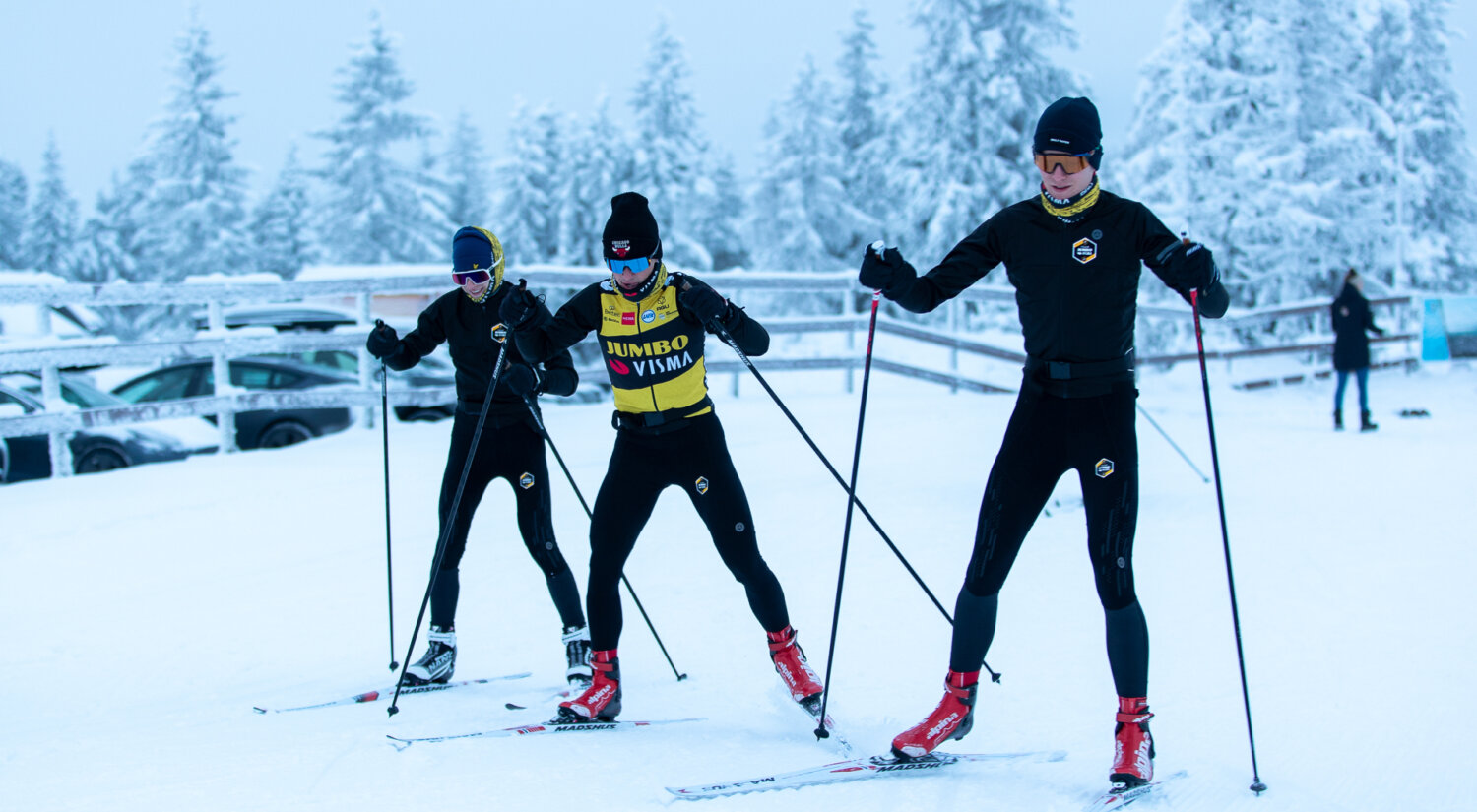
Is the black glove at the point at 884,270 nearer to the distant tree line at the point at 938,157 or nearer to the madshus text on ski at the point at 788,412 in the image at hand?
the madshus text on ski at the point at 788,412

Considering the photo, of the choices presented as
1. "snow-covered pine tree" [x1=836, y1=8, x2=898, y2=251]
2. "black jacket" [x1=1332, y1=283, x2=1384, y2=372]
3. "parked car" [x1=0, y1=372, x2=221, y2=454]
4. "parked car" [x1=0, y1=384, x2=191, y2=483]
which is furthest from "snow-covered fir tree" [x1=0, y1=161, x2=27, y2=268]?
"black jacket" [x1=1332, y1=283, x2=1384, y2=372]

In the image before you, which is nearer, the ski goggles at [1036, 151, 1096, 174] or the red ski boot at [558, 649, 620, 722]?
the ski goggles at [1036, 151, 1096, 174]

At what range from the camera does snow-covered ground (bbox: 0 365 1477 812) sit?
3.09 metres

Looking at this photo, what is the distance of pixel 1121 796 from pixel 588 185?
37051 millimetres

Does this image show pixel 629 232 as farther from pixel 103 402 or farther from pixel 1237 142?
pixel 1237 142

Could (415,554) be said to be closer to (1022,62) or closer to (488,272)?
(488,272)

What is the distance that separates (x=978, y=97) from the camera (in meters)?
26.4

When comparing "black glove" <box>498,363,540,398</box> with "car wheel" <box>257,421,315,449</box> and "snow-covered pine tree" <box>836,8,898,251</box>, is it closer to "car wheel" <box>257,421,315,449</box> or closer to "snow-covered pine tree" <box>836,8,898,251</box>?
"car wheel" <box>257,421,315,449</box>

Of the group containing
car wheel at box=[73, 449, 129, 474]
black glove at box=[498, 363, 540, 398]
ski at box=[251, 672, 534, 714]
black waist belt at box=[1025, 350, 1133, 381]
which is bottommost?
ski at box=[251, 672, 534, 714]

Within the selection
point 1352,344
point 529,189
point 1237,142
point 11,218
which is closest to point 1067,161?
point 1352,344

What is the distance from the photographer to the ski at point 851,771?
3.00 m

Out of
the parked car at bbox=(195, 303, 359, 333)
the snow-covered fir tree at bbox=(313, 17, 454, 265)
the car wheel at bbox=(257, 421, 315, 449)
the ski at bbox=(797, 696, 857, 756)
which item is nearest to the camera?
the ski at bbox=(797, 696, 857, 756)

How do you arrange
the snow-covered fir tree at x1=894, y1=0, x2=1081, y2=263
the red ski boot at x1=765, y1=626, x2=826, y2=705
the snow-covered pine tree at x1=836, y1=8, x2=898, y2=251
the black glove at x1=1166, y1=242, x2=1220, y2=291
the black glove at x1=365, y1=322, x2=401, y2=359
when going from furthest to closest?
the snow-covered pine tree at x1=836, y1=8, x2=898, y2=251 → the snow-covered fir tree at x1=894, y1=0, x2=1081, y2=263 → the black glove at x1=365, y1=322, x2=401, y2=359 → the red ski boot at x1=765, y1=626, x2=826, y2=705 → the black glove at x1=1166, y1=242, x2=1220, y2=291

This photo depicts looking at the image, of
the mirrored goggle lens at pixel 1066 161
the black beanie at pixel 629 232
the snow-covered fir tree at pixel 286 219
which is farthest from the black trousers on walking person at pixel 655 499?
the snow-covered fir tree at pixel 286 219
